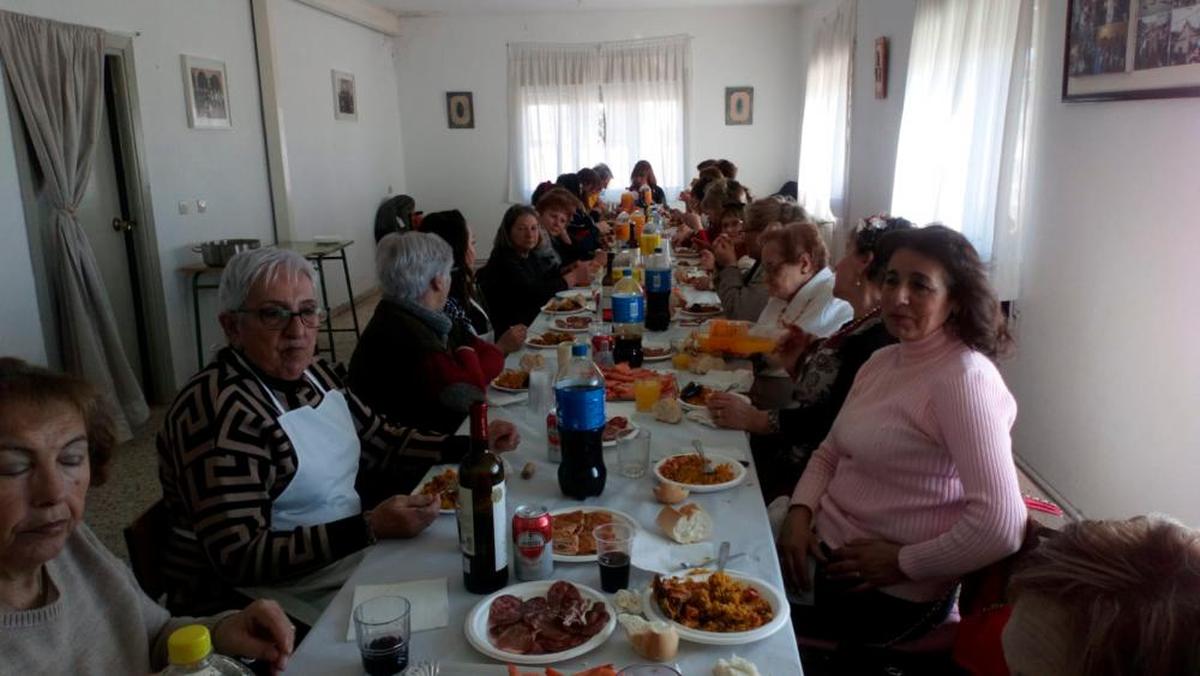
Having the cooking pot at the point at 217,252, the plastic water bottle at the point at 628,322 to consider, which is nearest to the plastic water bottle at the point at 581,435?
the plastic water bottle at the point at 628,322

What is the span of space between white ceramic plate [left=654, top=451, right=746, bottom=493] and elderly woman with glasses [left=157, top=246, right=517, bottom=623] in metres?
0.51

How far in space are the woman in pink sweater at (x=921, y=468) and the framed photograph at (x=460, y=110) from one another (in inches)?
348

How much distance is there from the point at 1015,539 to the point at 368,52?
28.8 feet

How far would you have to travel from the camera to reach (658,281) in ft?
11.1

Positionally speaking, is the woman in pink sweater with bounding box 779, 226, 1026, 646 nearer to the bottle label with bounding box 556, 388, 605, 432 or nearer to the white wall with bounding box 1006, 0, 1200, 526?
the bottle label with bounding box 556, 388, 605, 432

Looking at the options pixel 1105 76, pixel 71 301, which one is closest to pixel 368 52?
pixel 71 301

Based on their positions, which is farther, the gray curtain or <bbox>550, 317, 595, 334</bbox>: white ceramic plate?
the gray curtain

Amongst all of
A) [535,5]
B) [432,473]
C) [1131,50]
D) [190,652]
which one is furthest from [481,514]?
[535,5]

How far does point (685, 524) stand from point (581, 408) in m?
0.30

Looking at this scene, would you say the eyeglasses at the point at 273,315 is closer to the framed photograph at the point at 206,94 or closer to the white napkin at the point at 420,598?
the white napkin at the point at 420,598

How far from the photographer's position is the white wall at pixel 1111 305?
2.44 metres

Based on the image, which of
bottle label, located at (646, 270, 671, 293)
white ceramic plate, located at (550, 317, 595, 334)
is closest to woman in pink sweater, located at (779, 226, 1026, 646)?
bottle label, located at (646, 270, 671, 293)

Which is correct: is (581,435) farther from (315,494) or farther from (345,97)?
(345,97)

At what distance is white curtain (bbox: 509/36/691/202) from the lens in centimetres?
971
